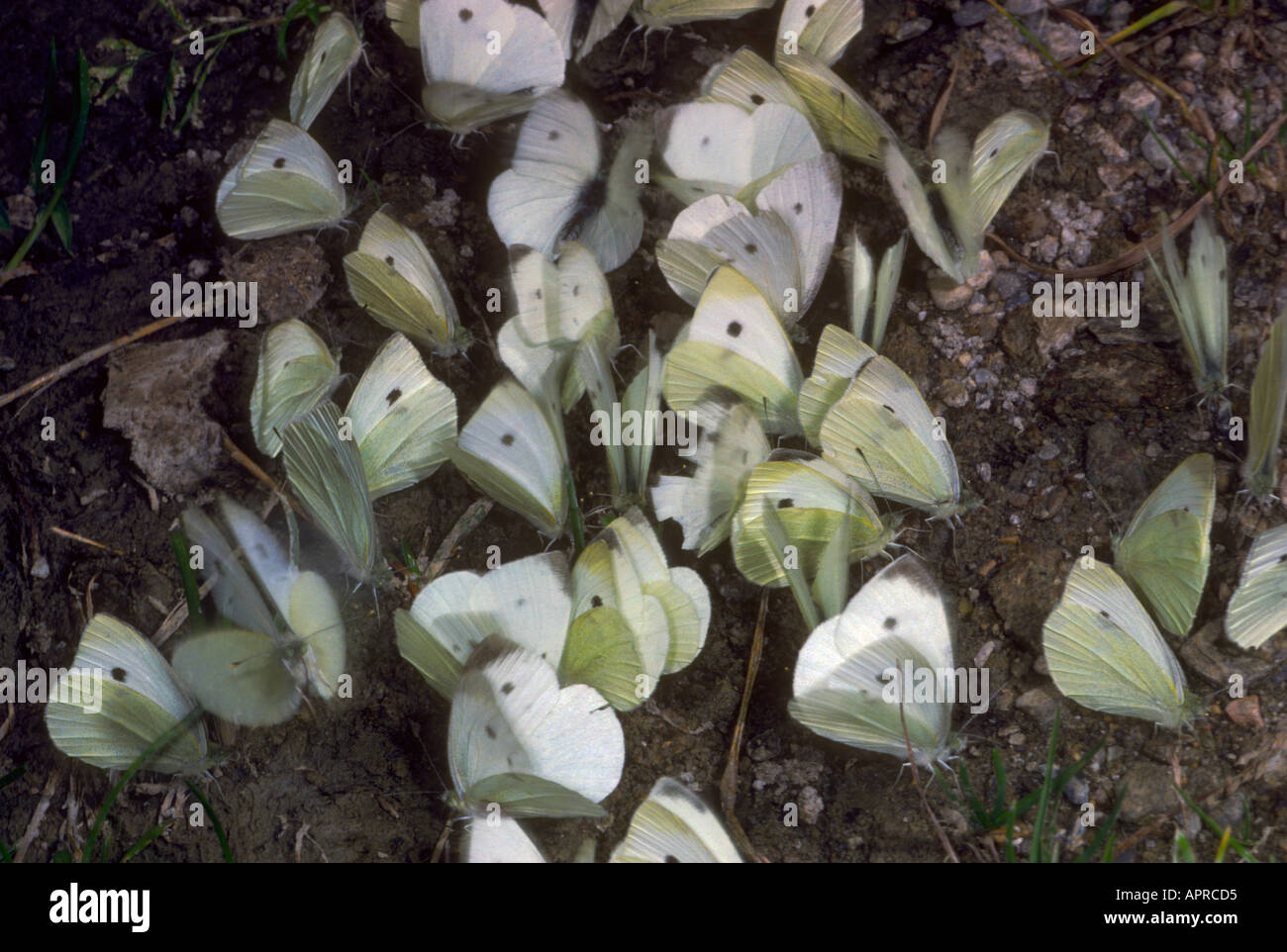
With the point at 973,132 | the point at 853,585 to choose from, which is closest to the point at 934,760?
the point at 853,585

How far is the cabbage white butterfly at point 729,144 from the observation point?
2.10 m

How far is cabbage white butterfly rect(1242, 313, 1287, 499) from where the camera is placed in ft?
5.74

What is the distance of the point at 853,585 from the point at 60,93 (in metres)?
2.20

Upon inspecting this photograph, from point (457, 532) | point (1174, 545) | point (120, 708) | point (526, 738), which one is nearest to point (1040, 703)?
point (1174, 545)

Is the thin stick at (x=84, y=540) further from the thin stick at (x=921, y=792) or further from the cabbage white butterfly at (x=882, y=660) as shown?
the thin stick at (x=921, y=792)

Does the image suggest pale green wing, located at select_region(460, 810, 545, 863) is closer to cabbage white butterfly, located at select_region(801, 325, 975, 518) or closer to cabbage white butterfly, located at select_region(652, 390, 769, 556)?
cabbage white butterfly, located at select_region(652, 390, 769, 556)

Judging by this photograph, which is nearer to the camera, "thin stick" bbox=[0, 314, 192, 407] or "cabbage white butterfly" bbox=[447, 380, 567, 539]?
"cabbage white butterfly" bbox=[447, 380, 567, 539]

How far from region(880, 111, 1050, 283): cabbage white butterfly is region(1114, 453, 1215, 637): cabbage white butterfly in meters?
0.62

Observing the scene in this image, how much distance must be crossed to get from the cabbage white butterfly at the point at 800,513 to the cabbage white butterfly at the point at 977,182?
0.57 meters

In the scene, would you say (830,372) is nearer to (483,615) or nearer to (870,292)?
(870,292)

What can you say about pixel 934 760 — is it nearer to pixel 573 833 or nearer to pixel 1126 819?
pixel 1126 819

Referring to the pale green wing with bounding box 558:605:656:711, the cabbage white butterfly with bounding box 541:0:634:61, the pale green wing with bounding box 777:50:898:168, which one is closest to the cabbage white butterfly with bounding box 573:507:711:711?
the pale green wing with bounding box 558:605:656:711

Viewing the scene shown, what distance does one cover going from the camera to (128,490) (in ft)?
6.77

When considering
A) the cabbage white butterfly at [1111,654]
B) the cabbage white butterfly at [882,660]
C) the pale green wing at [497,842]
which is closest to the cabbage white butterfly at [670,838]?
the pale green wing at [497,842]
